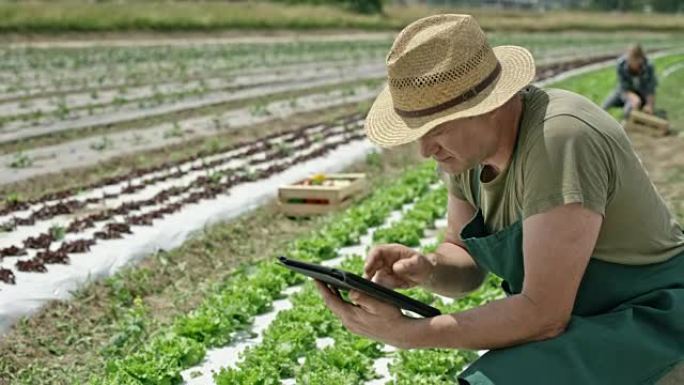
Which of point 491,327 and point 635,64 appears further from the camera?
point 635,64

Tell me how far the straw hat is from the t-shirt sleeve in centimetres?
20

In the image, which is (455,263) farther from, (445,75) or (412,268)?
(445,75)

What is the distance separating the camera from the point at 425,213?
8.05 m

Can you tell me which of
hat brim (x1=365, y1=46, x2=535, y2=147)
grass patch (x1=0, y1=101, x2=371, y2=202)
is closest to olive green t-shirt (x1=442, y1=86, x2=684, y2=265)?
hat brim (x1=365, y1=46, x2=535, y2=147)

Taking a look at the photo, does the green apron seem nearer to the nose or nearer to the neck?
the neck

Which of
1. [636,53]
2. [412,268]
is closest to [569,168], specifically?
[412,268]

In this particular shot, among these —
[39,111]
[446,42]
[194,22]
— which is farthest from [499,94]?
[194,22]

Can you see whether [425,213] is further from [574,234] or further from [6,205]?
[574,234]

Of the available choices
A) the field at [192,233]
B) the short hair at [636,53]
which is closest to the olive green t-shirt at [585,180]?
the field at [192,233]

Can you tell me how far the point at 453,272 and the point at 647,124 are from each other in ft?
34.2

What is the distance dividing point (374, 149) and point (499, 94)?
9.27m

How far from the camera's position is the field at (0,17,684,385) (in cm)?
493

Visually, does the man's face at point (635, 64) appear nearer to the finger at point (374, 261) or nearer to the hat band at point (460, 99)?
the finger at point (374, 261)

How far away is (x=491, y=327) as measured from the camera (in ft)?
9.40
